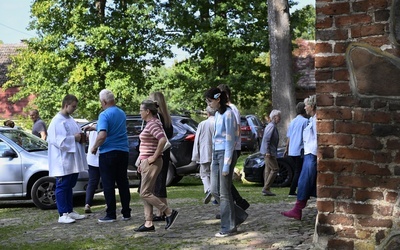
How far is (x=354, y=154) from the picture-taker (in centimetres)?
661

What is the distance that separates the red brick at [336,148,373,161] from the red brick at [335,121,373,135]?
0.52 feet

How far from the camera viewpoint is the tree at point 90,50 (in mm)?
37406

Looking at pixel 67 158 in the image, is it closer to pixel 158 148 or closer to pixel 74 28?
pixel 158 148

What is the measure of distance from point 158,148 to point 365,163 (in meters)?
3.88

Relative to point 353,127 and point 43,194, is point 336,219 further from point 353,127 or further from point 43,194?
point 43,194

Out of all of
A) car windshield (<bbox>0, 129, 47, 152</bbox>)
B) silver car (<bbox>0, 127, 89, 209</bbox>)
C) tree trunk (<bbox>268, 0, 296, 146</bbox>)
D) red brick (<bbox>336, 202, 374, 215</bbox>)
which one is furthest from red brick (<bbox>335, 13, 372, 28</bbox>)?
tree trunk (<bbox>268, 0, 296, 146</bbox>)

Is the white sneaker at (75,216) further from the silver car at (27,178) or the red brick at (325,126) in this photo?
the red brick at (325,126)

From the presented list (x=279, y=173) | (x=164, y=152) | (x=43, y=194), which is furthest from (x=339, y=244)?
(x=279, y=173)

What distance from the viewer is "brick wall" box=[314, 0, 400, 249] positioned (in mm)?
6402

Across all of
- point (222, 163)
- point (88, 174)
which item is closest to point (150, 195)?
point (222, 163)

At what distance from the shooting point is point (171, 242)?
9.14 metres

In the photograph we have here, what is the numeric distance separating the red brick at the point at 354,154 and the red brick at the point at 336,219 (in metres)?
0.54

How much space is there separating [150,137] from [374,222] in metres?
4.17

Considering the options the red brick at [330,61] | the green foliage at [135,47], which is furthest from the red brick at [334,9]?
the green foliage at [135,47]
